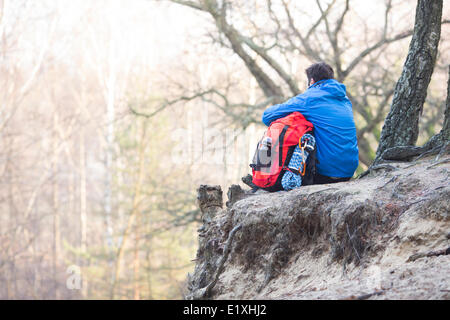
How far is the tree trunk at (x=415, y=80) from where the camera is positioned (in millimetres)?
5008

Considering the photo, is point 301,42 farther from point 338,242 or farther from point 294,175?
point 338,242

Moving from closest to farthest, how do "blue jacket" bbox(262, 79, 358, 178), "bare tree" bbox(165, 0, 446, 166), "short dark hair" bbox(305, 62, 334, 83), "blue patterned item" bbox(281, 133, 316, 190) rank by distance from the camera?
"blue patterned item" bbox(281, 133, 316, 190)
"blue jacket" bbox(262, 79, 358, 178)
"short dark hair" bbox(305, 62, 334, 83)
"bare tree" bbox(165, 0, 446, 166)

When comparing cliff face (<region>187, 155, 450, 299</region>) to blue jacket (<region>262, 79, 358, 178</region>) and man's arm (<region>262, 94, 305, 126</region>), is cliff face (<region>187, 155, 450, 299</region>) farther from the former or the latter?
man's arm (<region>262, 94, 305, 126</region>)

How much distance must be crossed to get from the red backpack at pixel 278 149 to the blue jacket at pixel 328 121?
92mm

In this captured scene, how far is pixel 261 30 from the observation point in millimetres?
10914

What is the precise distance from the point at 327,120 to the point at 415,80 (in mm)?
1199

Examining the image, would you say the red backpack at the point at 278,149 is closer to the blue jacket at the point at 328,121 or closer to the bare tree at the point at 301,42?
the blue jacket at the point at 328,121

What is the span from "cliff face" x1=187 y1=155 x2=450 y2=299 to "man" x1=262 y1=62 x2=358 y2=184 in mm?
391

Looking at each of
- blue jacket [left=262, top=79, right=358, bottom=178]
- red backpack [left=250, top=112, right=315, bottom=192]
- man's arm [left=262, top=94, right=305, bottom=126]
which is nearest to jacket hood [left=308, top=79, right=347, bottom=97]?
blue jacket [left=262, top=79, right=358, bottom=178]

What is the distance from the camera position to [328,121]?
4.68 metres

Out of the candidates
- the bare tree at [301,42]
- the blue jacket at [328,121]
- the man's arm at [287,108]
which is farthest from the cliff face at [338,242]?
the bare tree at [301,42]

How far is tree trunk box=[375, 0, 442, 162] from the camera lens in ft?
16.4

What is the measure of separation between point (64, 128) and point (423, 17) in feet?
90.0

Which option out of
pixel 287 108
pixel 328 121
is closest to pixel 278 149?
pixel 287 108
